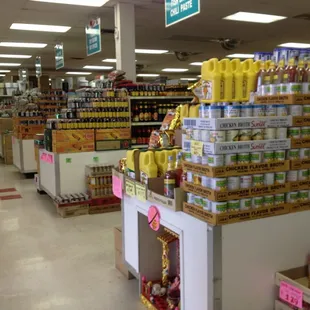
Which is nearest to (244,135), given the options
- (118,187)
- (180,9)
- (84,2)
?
(118,187)

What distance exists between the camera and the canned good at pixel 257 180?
2385mm

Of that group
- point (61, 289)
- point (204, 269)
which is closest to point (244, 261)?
point (204, 269)

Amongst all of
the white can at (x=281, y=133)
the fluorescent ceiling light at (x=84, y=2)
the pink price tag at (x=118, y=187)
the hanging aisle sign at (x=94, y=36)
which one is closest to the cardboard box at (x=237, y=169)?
the white can at (x=281, y=133)

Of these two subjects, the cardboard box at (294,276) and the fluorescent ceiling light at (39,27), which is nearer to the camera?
the cardboard box at (294,276)

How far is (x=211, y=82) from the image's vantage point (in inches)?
107

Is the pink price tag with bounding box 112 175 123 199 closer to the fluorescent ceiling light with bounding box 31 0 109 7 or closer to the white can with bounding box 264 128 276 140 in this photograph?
the white can with bounding box 264 128 276 140

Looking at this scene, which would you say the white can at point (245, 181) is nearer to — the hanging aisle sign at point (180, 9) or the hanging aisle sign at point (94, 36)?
the hanging aisle sign at point (180, 9)

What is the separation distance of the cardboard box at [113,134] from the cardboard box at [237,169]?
405cm

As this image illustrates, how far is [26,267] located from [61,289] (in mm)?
709

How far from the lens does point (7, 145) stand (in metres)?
11.7

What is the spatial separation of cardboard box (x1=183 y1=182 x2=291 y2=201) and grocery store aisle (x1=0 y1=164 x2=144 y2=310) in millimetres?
1315

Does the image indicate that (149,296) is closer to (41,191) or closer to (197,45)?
(41,191)

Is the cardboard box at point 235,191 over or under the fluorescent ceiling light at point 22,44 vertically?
under

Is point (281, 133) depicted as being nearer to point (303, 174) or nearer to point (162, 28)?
point (303, 174)
